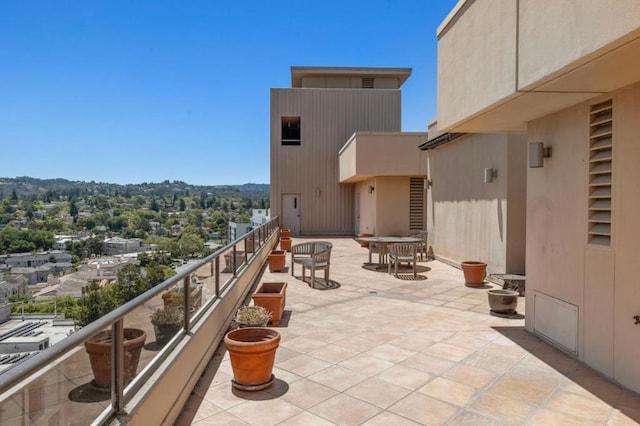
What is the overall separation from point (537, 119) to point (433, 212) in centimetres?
713

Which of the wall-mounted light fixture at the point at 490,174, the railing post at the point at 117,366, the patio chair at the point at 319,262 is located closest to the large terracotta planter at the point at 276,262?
the patio chair at the point at 319,262

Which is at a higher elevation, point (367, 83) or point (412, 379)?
point (367, 83)

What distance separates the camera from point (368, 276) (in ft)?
31.8

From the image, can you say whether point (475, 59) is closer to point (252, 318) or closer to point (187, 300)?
point (252, 318)

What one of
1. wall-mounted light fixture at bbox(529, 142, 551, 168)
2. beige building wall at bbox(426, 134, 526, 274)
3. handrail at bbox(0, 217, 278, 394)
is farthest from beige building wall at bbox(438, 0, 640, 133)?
handrail at bbox(0, 217, 278, 394)

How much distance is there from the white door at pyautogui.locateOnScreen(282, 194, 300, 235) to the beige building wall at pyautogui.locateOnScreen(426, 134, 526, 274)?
8894 mm

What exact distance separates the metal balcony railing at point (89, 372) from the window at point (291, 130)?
16760 millimetres

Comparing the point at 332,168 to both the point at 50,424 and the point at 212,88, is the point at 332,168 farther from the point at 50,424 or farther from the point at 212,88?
the point at 212,88

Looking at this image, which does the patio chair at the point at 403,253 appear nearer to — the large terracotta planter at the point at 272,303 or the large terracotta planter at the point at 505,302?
the large terracotta planter at the point at 505,302

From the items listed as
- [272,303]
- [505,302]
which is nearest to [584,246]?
[505,302]

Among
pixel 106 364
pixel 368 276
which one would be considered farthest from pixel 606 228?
pixel 368 276

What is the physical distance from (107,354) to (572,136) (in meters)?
4.69

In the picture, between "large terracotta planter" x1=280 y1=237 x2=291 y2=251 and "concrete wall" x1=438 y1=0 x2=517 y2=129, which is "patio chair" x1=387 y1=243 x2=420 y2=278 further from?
"large terracotta planter" x1=280 y1=237 x2=291 y2=251

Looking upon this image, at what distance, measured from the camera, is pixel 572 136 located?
4.46 metres
